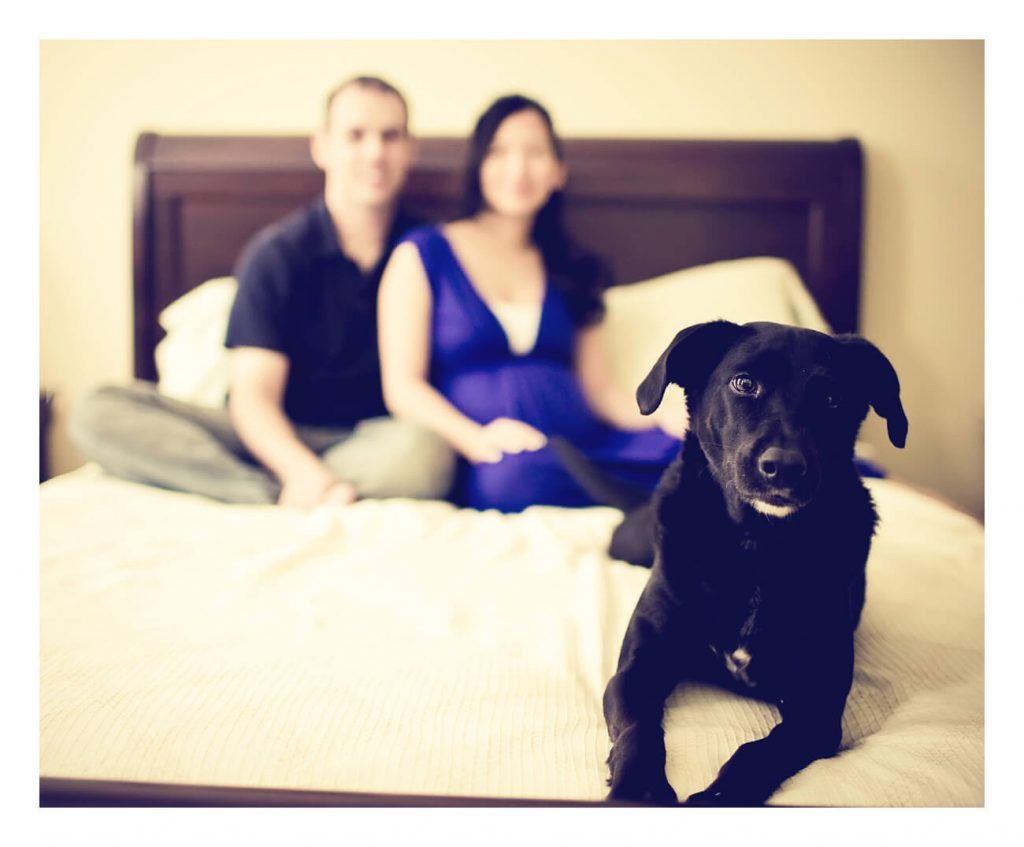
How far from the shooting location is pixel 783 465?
0.66 meters

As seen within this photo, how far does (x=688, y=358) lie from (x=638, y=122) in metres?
1.52

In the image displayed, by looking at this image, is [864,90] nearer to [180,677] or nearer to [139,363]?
[180,677]

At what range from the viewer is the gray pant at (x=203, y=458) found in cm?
150

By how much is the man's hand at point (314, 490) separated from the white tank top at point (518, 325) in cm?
50

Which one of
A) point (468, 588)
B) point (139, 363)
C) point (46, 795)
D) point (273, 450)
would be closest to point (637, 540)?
point (468, 588)

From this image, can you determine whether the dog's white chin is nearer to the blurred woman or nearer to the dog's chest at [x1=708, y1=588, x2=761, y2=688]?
the dog's chest at [x1=708, y1=588, x2=761, y2=688]

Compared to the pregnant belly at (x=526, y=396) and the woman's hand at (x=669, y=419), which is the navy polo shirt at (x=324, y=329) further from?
the woman's hand at (x=669, y=419)

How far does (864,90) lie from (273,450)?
1522 mm

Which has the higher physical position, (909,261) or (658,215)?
(658,215)

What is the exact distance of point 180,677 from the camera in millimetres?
764

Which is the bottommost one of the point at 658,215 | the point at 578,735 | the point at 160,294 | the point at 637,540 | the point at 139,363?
the point at 578,735

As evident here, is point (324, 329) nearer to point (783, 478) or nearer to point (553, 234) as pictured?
point (553, 234)
